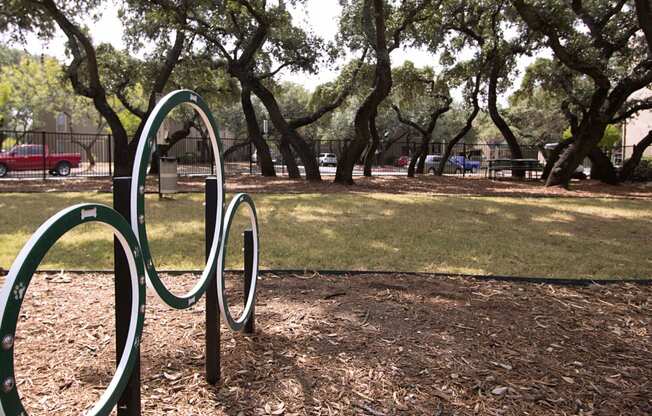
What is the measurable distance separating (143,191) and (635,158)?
24178 mm

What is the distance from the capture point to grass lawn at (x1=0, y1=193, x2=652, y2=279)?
5777mm

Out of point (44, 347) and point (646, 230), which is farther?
point (646, 230)

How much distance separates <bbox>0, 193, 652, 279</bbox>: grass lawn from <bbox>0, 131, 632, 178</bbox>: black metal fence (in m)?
2.21

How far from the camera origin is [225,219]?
9.88ft

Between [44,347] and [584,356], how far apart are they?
141 inches

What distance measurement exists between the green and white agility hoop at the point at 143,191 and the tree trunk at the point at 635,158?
918 inches

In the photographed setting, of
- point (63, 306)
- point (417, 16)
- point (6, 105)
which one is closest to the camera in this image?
point (63, 306)

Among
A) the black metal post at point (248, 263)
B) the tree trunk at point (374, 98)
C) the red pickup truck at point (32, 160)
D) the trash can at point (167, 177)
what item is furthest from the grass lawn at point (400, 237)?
the red pickup truck at point (32, 160)

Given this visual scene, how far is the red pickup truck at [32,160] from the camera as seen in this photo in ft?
82.1

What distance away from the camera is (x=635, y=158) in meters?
21.6

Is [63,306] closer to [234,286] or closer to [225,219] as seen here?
[234,286]

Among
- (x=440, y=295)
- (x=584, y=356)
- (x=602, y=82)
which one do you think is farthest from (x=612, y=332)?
(x=602, y=82)

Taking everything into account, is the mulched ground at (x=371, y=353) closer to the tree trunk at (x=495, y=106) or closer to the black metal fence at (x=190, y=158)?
the black metal fence at (x=190, y=158)

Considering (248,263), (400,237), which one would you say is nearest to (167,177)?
(400,237)
